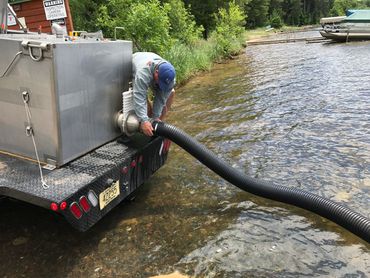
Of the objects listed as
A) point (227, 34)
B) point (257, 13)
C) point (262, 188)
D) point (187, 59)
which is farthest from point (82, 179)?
point (257, 13)

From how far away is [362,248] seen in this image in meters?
3.45

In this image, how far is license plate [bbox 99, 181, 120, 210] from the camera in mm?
3418

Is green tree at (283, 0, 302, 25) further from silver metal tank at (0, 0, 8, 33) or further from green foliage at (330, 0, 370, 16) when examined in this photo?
silver metal tank at (0, 0, 8, 33)

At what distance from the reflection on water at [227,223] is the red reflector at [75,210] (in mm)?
570

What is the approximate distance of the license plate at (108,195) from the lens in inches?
135

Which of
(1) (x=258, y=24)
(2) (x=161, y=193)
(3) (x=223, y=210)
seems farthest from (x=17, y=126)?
(1) (x=258, y=24)

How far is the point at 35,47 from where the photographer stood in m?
3.11

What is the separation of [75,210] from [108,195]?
49cm

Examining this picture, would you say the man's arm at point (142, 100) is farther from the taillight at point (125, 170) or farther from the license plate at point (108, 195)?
the license plate at point (108, 195)

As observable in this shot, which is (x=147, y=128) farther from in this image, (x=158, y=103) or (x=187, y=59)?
(x=187, y=59)

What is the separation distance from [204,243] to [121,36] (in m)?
8.43

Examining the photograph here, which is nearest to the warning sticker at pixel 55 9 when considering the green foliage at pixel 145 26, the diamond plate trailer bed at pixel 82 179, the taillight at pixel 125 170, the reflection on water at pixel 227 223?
the green foliage at pixel 145 26

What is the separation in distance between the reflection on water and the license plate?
1.54ft

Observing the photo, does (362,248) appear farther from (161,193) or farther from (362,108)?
(362,108)
